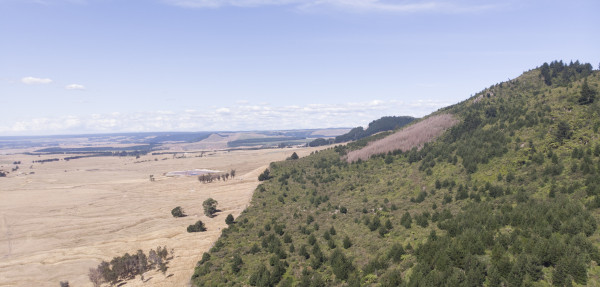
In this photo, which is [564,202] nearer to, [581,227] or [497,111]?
[581,227]

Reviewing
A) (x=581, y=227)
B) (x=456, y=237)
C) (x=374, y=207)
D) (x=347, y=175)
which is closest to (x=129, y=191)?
(x=347, y=175)

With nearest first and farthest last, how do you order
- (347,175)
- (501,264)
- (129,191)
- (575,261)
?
(575,261) < (501,264) < (347,175) < (129,191)

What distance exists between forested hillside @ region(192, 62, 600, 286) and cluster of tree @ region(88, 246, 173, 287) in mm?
7548

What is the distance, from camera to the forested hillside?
20125mm

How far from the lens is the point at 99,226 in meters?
67.8

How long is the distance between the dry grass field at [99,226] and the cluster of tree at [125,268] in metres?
1.57

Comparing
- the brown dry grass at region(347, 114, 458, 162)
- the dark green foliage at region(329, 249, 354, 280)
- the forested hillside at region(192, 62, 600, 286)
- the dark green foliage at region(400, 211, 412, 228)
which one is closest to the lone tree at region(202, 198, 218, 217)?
the forested hillside at region(192, 62, 600, 286)

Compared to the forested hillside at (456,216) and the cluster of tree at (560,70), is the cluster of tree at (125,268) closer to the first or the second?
the forested hillside at (456,216)

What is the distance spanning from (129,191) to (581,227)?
117 meters

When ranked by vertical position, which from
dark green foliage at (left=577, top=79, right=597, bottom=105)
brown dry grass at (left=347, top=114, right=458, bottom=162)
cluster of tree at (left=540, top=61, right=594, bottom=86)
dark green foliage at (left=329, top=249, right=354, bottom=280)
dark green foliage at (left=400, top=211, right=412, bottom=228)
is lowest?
dark green foliage at (left=329, top=249, right=354, bottom=280)

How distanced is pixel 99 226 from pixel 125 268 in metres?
34.5

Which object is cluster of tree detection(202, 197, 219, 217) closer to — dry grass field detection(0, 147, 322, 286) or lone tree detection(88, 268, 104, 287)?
dry grass field detection(0, 147, 322, 286)

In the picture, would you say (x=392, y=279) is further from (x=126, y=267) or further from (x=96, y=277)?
(x=96, y=277)

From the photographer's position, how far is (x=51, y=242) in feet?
196
